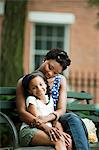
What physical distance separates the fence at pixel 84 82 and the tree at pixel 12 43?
16.3 feet

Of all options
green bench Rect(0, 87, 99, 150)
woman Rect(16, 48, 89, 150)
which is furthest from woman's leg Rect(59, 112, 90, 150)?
green bench Rect(0, 87, 99, 150)

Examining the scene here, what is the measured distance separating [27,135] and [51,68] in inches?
28.4

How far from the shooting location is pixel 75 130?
5148 millimetres

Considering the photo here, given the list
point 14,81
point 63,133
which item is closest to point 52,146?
point 63,133

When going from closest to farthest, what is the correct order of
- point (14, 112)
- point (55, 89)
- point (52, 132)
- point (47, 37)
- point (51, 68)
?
point (52, 132) → point (51, 68) → point (55, 89) → point (14, 112) → point (47, 37)

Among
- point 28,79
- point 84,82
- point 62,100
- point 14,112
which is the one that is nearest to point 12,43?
point 14,112

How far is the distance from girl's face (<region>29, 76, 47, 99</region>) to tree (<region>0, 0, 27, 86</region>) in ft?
13.9

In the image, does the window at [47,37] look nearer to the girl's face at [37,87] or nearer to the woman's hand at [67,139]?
the girl's face at [37,87]

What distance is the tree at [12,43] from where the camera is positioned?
9.66 meters

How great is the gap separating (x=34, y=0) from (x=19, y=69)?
7084 mm

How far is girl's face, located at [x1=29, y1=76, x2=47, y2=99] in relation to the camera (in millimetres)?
5227

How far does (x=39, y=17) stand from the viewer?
52.9 ft

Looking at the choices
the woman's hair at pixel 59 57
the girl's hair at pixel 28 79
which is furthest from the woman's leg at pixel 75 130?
the woman's hair at pixel 59 57

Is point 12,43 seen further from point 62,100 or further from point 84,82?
point 84,82
